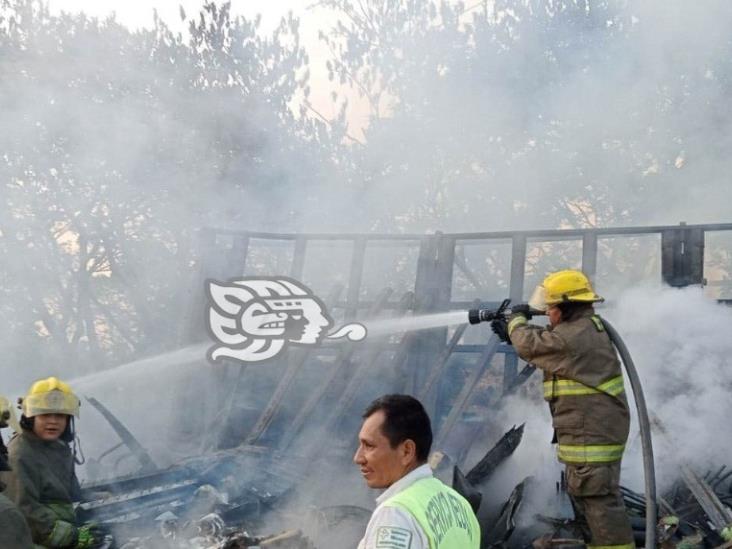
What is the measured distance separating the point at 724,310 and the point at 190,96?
35.8 feet

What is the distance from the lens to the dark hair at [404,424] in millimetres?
1699

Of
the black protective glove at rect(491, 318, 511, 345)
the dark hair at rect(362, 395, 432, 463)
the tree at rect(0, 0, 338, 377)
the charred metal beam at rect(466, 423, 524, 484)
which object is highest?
the tree at rect(0, 0, 338, 377)

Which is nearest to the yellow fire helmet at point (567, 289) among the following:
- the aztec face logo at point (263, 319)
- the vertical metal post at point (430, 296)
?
the vertical metal post at point (430, 296)

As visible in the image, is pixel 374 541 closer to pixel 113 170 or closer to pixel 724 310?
pixel 724 310

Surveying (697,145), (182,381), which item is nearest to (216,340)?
(182,381)

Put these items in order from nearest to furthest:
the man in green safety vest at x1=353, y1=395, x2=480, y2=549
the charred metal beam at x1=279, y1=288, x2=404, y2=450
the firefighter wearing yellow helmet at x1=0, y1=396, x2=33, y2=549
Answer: the man in green safety vest at x1=353, y1=395, x2=480, y2=549
the firefighter wearing yellow helmet at x1=0, y1=396, x2=33, y2=549
the charred metal beam at x1=279, y1=288, x2=404, y2=450

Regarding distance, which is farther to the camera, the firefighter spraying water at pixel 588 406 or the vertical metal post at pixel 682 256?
the vertical metal post at pixel 682 256

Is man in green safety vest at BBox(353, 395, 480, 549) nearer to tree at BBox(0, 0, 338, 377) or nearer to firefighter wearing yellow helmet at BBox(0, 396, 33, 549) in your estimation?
firefighter wearing yellow helmet at BBox(0, 396, 33, 549)

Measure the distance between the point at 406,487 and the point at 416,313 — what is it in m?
5.86

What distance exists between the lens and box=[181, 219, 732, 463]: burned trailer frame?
6.51m

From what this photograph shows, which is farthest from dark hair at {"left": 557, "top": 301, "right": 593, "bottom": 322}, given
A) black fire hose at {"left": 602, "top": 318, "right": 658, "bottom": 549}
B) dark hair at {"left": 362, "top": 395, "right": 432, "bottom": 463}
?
dark hair at {"left": 362, "top": 395, "right": 432, "bottom": 463}

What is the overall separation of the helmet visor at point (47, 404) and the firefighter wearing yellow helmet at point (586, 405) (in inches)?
103

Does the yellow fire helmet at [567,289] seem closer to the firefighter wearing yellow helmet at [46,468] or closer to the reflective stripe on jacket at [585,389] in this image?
the reflective stripe on jacket at [585,389]

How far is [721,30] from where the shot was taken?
39.5ft
